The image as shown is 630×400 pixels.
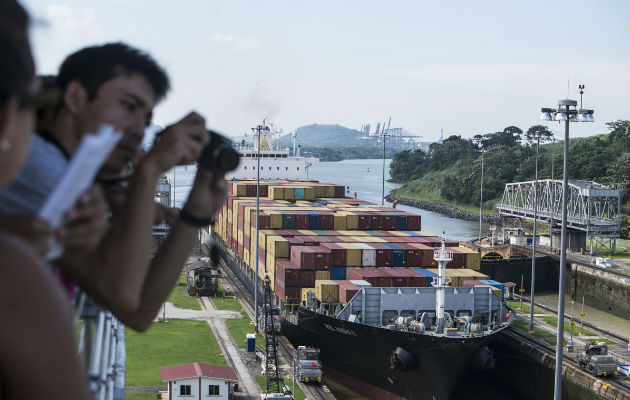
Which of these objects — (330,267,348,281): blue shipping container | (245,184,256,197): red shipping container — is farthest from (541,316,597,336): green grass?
(245,184,256,197): red shipping container

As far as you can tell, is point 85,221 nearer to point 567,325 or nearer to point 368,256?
point 368,256

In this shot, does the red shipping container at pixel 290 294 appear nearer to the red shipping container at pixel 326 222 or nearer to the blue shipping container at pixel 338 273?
the blue shipping container at pixel 338 273

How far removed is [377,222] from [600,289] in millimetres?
13026

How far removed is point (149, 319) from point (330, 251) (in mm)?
26830

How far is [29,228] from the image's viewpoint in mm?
1476

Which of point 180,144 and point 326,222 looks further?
point 326,222

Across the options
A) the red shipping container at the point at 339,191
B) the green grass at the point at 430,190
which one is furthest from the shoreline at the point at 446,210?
the red shipping container at the point at 339,191

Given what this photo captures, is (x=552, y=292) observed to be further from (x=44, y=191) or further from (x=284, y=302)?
(x=44, y=191)

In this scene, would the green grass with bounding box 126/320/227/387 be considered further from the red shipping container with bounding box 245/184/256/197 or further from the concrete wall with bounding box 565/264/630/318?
the concrete wall with bounding box 565/264/630/318

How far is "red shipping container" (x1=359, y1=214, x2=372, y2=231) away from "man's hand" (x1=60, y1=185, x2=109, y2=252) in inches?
1427

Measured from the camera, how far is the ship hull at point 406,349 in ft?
75.7

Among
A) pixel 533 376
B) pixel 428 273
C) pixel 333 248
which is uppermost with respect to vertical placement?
pixel 333 248

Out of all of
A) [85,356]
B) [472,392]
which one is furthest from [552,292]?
[85,356]

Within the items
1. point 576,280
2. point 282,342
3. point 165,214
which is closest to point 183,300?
point 282,342
